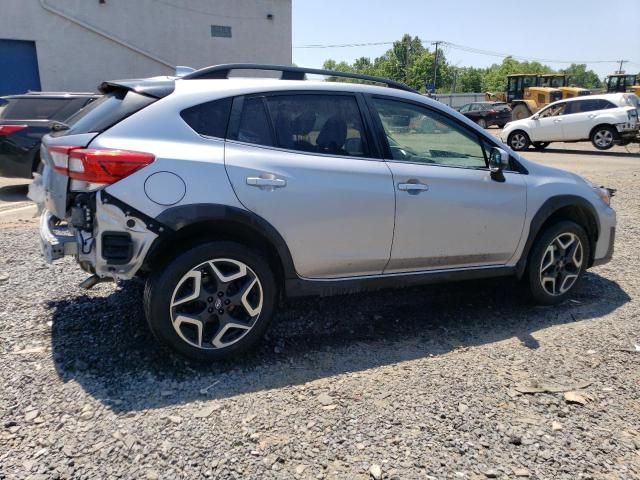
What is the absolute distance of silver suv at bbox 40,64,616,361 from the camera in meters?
3.13

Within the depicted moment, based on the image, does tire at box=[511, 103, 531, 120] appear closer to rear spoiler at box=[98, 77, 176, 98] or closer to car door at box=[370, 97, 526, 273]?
car door at box=[370, 97, 526, 273]

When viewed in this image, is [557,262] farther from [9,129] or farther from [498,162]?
[9,129]

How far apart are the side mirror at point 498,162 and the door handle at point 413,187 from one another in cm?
65

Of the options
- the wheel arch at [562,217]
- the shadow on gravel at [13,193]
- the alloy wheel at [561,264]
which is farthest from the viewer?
the shadow on gravel at [13,193]

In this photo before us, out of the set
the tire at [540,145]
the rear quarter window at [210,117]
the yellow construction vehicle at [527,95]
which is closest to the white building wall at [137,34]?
the yellow construction vehicle at [527,95]

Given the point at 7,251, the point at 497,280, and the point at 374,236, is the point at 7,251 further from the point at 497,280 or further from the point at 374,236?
the point at 497,280

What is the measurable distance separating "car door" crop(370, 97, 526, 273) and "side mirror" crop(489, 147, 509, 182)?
0.15ft

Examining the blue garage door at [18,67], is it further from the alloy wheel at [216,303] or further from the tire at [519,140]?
the alloy wheel at [216,303]

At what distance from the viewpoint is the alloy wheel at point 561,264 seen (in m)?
4.47

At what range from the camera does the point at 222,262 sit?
10.8ft

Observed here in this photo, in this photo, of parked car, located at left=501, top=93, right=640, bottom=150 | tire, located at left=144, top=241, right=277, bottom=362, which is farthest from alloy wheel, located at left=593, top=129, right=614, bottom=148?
tire, located at left=144, top=241, right=277, bottom=362

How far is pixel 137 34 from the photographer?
24828mm

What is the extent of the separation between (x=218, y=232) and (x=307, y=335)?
108 centimetres

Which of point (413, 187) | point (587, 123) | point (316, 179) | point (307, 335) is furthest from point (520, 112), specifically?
point (316, 179)
